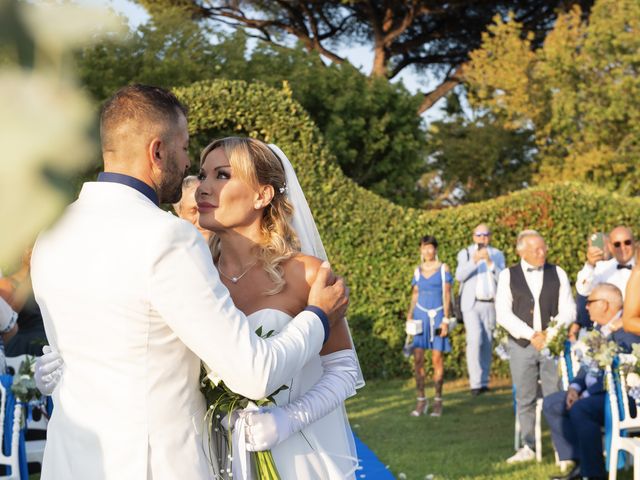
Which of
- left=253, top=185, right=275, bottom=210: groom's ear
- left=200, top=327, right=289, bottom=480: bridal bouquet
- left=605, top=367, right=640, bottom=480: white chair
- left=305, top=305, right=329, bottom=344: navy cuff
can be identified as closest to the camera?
left=200, top=327, right=289, bottom=480: bridal bouquet

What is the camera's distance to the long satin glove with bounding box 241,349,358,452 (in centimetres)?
233

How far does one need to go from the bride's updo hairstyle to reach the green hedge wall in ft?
28.4

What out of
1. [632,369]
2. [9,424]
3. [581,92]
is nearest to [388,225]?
[632,369]

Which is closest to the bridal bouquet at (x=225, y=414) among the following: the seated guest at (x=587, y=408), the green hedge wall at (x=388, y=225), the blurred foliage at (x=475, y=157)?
the seated guest at (x=587, y=408)

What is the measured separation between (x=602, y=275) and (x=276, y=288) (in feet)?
21.6

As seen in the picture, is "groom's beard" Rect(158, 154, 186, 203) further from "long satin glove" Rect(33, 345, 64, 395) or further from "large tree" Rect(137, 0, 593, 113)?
"large tree" Rect(137, 0, 593, 113)

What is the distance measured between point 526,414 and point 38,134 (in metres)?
7.43

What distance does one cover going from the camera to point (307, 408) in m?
2.45

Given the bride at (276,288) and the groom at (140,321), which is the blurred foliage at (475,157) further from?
the groom at (140,321)

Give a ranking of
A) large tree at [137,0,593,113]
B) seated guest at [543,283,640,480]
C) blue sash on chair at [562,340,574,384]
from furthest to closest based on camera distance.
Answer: large tree at [137,0,593,113] → blue sash on chair at [562,340,574,384] → seated guest at [543,283,640,480]

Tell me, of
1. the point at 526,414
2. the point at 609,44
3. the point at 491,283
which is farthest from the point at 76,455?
the point at 609,44

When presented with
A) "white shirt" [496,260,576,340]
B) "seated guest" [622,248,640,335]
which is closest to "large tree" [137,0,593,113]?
"white shirt" [496,260,576,340]

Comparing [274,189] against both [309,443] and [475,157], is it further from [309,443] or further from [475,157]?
[475,157]

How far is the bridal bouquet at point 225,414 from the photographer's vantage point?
7.08 feet
